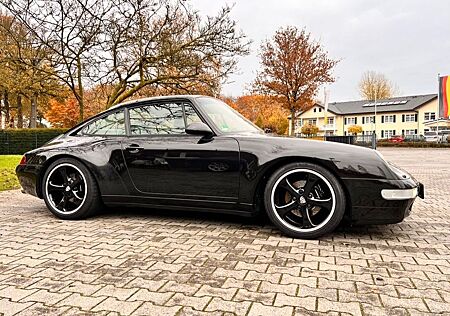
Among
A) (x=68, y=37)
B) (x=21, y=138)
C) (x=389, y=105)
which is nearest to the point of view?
(x=68, y=37)

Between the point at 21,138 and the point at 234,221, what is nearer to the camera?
the point at 234,221

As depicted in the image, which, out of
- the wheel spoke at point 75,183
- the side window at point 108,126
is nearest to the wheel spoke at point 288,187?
the side window at point 108,126

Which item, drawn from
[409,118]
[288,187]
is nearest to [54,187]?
[288,187]

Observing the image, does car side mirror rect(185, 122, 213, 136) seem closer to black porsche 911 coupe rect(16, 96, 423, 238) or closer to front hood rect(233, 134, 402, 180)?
black porsche 911 coupe rect(16, 96, 423, 238)

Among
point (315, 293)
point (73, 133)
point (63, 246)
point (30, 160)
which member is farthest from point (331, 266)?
point (30, 160)

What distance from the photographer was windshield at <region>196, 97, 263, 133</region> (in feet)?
12.6

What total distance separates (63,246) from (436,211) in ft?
14.6

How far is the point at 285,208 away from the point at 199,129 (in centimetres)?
111

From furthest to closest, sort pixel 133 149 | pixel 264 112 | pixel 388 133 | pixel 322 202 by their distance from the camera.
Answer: pixel 388 133 → pixel 264 112 → pixel 133 149 → pixel 322 202

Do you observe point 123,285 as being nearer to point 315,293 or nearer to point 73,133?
point 315,293

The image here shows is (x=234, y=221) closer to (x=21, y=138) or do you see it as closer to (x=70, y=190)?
(x=70, y=190)

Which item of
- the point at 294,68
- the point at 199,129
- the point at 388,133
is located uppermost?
the point at 294,68

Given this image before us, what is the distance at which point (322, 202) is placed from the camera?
326 centimetres

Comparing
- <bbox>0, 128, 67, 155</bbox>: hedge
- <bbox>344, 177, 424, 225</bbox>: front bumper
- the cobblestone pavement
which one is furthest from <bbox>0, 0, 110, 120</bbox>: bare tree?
<bbox>344, 177, 424, 225</bbox>: front bumper
